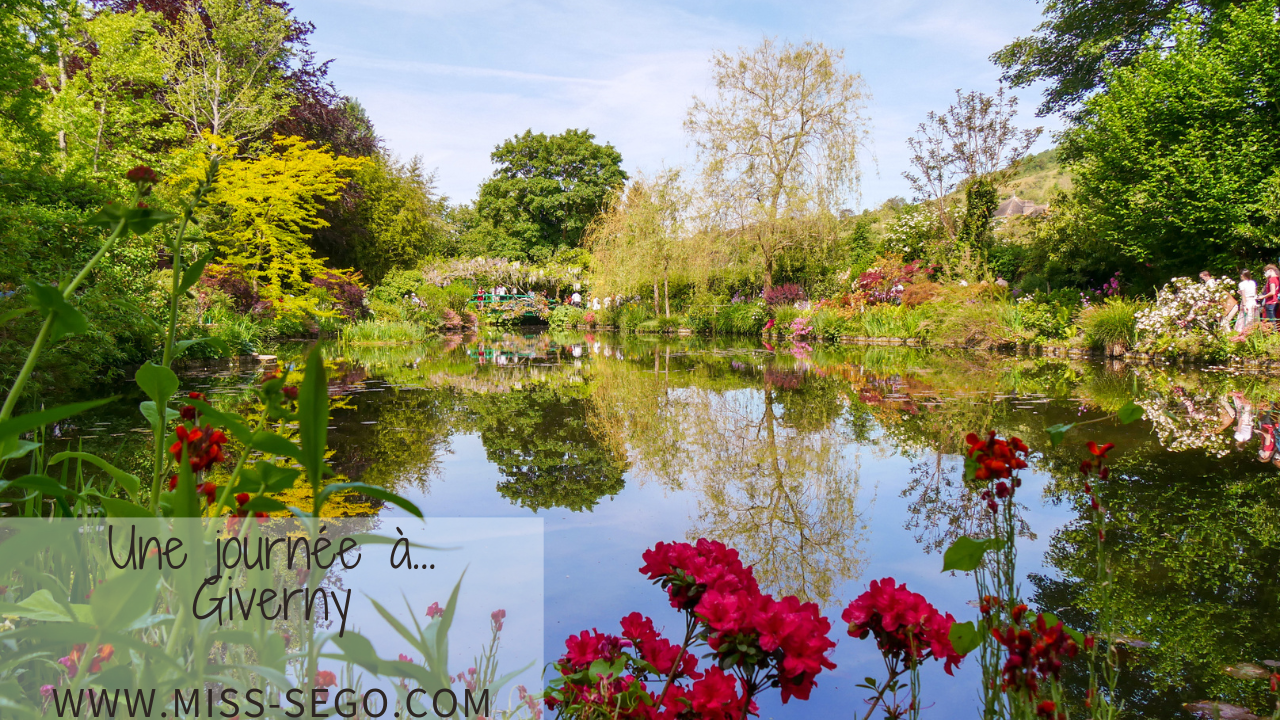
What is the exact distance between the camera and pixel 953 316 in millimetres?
12906

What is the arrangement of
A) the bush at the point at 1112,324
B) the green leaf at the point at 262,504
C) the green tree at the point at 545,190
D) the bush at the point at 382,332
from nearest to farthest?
the green leaf at the point at 262,504 < the bush at the point at 1112,324 < the bush at the point at 382,332 < the green tree at the point at 545,190

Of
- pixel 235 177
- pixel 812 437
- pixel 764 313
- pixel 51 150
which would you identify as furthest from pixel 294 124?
pixel 812 437

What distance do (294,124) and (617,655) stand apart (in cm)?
1918

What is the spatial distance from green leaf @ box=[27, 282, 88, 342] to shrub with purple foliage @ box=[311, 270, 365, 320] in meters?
15.6

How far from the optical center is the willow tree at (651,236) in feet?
59.0

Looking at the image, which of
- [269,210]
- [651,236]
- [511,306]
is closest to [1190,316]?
[651,236]

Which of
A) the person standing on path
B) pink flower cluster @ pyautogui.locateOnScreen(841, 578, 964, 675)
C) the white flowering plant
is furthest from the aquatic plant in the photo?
the person standing on path

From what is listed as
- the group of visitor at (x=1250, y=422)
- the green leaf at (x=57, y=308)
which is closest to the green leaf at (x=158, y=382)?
the green leaf at (x=57, y=308)

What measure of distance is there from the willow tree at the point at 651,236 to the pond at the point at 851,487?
1075 cm

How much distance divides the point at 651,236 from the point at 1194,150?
38.6 feet

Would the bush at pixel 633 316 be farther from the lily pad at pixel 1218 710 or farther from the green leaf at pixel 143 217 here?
the green leaf at pixel 143 217

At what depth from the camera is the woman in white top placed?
929 centimetres

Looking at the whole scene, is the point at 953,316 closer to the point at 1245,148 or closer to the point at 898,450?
the point at 1245,148

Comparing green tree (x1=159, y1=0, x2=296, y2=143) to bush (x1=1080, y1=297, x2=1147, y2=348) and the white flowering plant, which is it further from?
the white flowering plant
